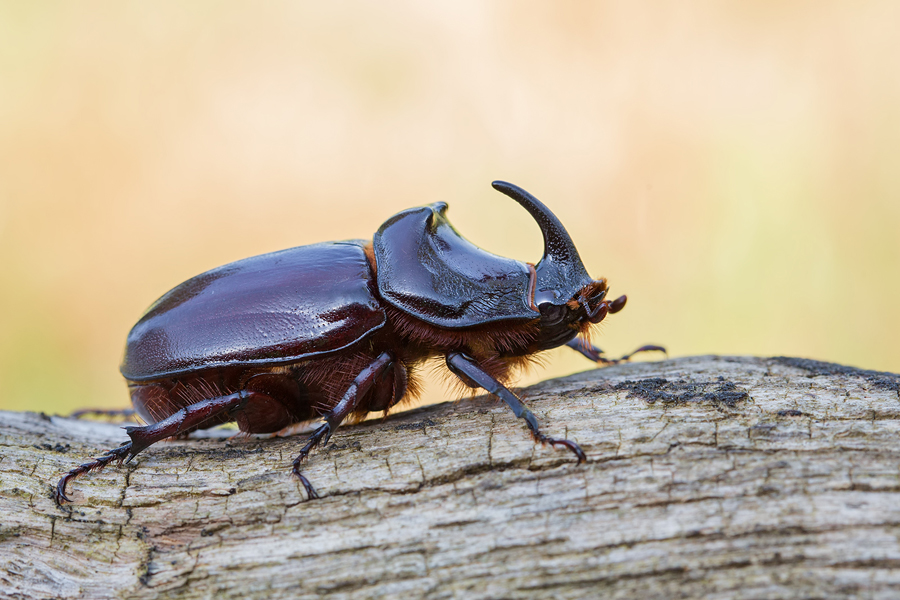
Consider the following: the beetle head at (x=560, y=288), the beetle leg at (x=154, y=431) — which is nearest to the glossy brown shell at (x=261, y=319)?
the beetle leg at (x=154, y=431)

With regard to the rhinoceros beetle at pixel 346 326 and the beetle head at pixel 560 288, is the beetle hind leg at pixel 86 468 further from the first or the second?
the beetle head at pixel 560 288

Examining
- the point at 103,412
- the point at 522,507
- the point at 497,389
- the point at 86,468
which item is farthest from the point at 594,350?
the point at 103,412

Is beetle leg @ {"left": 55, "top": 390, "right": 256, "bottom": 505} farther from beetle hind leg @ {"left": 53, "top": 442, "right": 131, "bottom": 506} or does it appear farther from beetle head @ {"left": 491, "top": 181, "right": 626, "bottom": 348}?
beetle head @ {"left": 491, "top": 181, "right": 626, "bottom": 348}

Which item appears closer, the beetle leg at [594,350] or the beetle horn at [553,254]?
the beetle horn at [553,254]

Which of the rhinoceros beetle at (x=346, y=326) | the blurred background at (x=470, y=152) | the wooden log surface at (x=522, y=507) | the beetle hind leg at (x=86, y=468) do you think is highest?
the blurred background at (x=470, y=152)

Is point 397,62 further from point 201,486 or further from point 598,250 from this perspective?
point 201,486
